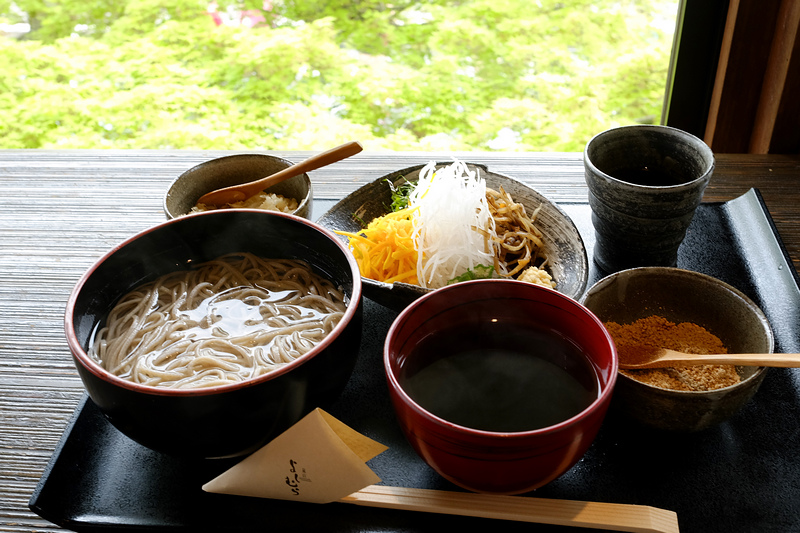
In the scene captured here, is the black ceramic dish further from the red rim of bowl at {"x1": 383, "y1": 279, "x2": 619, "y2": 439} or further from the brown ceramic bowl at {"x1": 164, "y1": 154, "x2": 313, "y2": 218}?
the red rim of bowl at {"x1": 383, "y1": 279, "x2": 619, "y2": 439}

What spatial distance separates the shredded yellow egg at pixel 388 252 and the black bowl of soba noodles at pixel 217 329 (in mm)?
299

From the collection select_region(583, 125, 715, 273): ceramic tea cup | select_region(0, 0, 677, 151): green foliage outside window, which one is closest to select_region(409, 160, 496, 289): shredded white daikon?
select_region(583, 125, 715, 273): ceramic tea cup

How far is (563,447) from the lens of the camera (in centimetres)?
86

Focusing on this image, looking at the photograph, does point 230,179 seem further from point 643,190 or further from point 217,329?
point 643,190

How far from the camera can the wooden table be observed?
4.33ft

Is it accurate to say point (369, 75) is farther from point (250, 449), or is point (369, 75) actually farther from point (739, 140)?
point (250, 449)

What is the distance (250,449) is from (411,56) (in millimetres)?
4565

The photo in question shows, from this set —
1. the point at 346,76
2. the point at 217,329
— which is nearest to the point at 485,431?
the point at 217,329

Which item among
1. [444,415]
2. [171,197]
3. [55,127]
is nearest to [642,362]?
[444,415]

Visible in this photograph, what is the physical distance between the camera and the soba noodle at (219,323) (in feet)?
3.53

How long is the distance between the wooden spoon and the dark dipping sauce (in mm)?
742

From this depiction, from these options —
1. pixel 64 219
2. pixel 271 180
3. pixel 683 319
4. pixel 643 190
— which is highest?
pixel 643 190

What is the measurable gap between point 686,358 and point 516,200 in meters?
0.70

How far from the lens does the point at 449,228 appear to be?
1590mm
